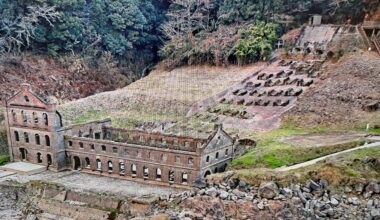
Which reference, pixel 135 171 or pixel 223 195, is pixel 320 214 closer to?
pixel 223 195

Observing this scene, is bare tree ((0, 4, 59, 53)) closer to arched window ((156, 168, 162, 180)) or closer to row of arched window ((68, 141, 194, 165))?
row of arched window ((68, 141, 194, 165))

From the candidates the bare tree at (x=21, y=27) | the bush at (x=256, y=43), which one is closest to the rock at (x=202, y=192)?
the bush at (x=256, y=43)

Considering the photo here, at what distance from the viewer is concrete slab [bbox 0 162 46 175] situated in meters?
40.0

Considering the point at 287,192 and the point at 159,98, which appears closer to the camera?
the point at 287,192

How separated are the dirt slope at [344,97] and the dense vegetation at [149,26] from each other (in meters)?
16.0

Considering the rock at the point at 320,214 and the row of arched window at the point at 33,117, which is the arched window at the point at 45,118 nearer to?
the row of arched window at the point at 33,117

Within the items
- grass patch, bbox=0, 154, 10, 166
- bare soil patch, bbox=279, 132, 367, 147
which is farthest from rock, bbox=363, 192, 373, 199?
grass patch, bbox=0, 154, 10, 166

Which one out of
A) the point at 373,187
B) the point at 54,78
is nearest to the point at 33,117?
the point at 54,78

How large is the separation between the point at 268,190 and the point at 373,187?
6.13 meters

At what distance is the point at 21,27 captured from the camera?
61.8m

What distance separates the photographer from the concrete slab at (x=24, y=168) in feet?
131

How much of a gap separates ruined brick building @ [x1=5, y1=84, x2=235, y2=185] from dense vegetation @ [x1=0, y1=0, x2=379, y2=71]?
23198mm

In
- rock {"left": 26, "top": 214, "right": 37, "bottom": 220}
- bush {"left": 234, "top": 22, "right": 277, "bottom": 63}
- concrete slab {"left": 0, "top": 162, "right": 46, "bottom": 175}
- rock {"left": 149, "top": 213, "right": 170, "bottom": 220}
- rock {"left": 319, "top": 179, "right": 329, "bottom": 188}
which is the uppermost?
bush {"left": 234, "top": 22, "right": 277, "bottom": 63}

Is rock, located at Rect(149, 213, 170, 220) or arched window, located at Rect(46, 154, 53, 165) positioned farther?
arched window, located at Rect(46, 154, 53, 165)
